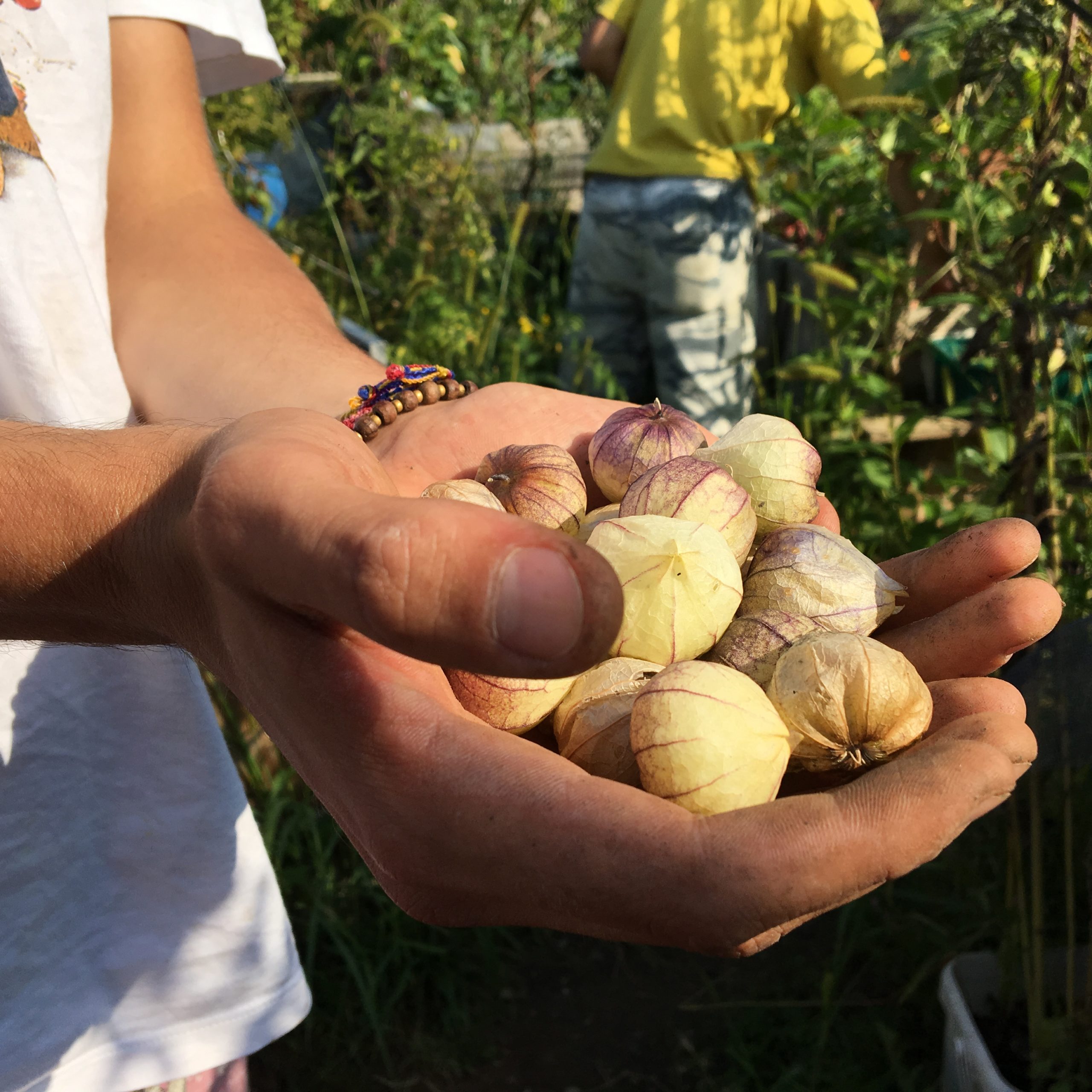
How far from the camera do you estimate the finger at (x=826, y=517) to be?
6.40 feet

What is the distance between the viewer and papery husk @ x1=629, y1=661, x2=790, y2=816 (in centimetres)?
125

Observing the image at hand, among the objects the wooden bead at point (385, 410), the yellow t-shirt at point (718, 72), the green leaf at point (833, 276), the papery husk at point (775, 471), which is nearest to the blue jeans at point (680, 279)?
the yellow t-shirt at point (718, 72)

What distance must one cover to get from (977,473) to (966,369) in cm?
41

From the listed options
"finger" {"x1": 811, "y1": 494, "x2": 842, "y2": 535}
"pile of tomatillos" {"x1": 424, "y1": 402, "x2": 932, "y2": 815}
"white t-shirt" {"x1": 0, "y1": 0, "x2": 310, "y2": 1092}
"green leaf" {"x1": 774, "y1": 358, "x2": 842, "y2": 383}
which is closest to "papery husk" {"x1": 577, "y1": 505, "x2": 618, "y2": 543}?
"pile of tomatillos" {"x1": 424, "y1": 402, "x2": 932, "y2": 815}

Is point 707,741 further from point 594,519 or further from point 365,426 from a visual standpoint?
point 365,426

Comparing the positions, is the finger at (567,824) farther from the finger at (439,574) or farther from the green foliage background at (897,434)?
the green foliage background at (897,434)

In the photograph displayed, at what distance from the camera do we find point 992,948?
8.89 feet

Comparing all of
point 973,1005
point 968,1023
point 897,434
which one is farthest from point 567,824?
point 897,434

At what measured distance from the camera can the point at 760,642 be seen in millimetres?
1576

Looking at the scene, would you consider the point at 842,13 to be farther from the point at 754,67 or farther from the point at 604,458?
the point at 604,458

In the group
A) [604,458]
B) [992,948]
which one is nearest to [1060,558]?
[992,948]

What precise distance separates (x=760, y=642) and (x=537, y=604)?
79 cm

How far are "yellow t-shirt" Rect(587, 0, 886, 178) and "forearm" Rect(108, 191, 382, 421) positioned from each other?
2.44 m

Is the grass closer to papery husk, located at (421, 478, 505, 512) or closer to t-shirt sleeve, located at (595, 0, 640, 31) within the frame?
papery husk, located at (421, 478, 505, 512)
